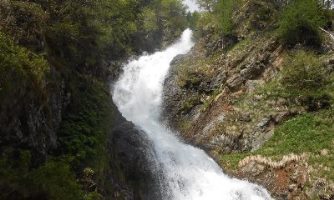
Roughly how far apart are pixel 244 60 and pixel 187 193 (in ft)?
48.9

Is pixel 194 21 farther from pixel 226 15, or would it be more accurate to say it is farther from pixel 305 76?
pixel 305 76

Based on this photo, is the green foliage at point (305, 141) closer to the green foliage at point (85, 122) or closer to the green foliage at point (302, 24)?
the green foliage at point (302, 24)

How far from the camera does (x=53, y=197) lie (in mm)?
9195

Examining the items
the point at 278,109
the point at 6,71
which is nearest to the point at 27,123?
the point at 6,71

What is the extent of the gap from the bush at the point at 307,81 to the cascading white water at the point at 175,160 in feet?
22.9

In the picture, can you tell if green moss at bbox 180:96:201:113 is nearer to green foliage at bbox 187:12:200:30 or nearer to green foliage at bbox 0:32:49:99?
green foliage at bbox 0:32:49:99

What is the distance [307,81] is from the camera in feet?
87.1

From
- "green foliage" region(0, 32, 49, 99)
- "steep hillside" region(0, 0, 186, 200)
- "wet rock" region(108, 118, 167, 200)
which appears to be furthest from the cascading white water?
"green foliage" region(0, 32, 49, 99)

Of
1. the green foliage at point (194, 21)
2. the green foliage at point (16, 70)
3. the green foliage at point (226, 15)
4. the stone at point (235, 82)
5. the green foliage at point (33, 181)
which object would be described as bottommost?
the green foliage at point (33, 181)

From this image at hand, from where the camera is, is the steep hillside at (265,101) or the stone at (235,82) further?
the stone at (235,82)

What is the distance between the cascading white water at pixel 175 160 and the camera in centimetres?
2164

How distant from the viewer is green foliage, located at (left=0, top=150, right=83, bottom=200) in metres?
8.73

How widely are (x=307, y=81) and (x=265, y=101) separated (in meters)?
3.00

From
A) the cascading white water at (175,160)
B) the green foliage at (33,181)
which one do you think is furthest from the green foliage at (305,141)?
the green foliage at (33,181)
